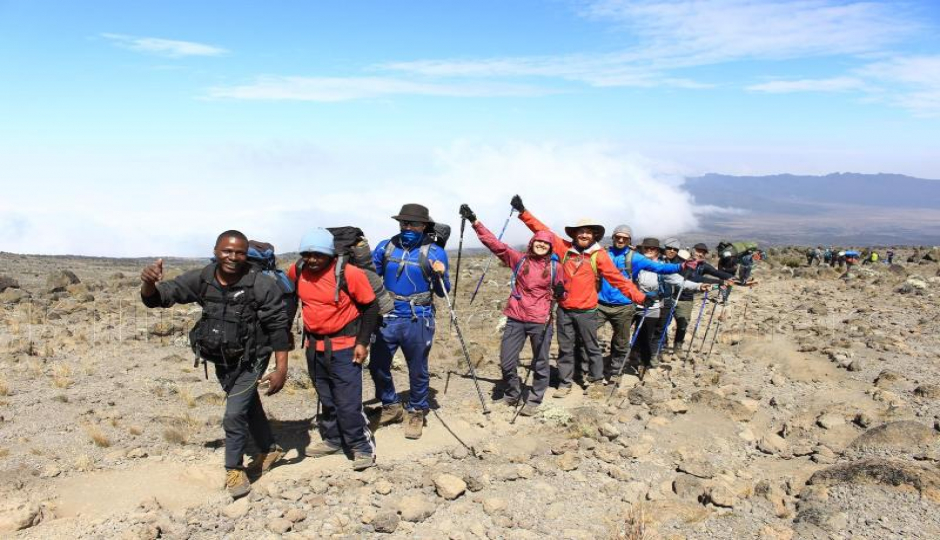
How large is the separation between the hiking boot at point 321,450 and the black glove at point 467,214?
3087 mm

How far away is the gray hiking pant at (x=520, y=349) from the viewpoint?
785cm

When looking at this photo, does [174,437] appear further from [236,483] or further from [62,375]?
[62,375]

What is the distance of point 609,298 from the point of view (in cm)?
898

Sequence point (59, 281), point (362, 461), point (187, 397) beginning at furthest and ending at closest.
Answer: point (59, 281), point (187, 397), point (362, 461)

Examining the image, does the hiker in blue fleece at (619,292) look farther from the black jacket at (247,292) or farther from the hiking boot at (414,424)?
the black jacket at (247,292)

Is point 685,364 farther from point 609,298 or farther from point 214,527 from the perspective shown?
point 214,527

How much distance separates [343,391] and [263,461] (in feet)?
3.43

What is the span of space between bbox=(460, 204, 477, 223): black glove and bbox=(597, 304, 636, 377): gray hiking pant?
2.59 m

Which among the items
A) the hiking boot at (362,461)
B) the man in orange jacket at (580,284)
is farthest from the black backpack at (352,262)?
the man in orange jacket at (580,284)

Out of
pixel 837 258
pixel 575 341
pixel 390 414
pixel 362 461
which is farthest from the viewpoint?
pixel 837 258

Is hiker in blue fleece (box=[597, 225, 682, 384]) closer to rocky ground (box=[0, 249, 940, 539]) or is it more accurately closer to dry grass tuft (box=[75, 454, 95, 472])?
rocky ground (box=[0, 249, 940, 539])


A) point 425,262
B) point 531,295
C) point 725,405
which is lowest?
point 725,405

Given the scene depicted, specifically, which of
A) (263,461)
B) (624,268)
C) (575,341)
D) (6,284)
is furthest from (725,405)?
(6,284)

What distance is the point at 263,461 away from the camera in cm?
604
